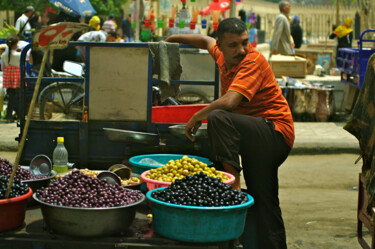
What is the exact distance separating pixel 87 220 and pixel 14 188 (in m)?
0.64

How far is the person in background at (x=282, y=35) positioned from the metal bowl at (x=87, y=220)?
1086cm

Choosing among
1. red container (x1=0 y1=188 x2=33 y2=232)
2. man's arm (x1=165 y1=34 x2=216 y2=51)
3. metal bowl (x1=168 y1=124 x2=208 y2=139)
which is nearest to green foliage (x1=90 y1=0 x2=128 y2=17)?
man's arm (x1=165 y1=34 x2=216 y2=51)

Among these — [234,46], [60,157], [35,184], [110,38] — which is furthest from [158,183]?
[110,38]

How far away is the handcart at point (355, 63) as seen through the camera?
34.9ft

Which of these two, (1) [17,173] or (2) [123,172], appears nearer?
(1) [17,173]

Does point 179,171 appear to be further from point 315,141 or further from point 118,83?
point 315,141

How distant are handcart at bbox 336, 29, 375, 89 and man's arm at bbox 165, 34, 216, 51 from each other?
18.9ft

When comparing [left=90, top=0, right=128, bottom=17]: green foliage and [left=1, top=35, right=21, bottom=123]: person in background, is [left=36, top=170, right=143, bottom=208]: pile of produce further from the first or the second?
[left=90, top=0, right=128, bottom=17]: green foliage

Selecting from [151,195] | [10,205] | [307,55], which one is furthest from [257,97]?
[307,55]

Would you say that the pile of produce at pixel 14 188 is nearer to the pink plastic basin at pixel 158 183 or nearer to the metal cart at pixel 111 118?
the pink plastic basin at pixel 158 183

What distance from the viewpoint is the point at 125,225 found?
3697mm

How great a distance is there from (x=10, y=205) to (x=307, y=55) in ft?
A: 46.3

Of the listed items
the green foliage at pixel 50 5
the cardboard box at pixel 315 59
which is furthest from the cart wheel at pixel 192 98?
the green foliage at pixel 50 5

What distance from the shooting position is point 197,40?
547 centimetres
